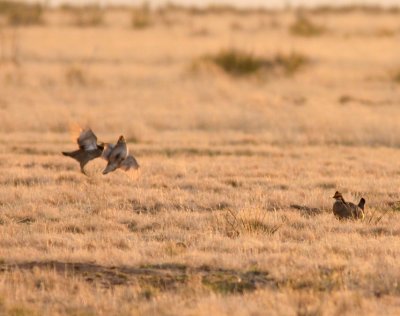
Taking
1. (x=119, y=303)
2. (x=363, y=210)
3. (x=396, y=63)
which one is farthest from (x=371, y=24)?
(x=119, y=303)

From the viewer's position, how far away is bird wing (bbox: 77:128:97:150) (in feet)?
42.1

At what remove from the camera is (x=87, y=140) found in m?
12.9

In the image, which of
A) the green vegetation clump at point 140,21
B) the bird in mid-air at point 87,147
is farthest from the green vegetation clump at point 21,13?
the bird in mid-air at point 87,147

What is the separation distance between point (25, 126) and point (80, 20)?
33.4 m

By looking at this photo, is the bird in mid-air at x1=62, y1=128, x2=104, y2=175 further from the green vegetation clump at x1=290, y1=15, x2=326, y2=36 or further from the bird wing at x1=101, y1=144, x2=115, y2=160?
the green vegetation clump at x1=290, y1=15, x2=326, y2=36

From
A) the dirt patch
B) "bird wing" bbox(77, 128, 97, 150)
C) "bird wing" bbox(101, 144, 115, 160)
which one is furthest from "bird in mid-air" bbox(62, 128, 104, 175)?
the dirt patch

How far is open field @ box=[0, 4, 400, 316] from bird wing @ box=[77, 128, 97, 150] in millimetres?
511

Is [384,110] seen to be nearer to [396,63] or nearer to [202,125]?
[202,125]

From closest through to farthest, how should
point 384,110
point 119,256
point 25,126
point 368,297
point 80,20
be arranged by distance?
point 368,297, point 119,256, point 25,126, point 384,110, point 80,20

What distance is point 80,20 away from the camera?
52438 mm

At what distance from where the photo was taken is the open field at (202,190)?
27.7 ft

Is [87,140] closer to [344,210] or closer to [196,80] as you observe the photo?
[344,210]

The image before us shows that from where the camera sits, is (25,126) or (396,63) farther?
(396,63)

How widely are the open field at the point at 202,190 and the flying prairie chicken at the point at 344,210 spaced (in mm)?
123
